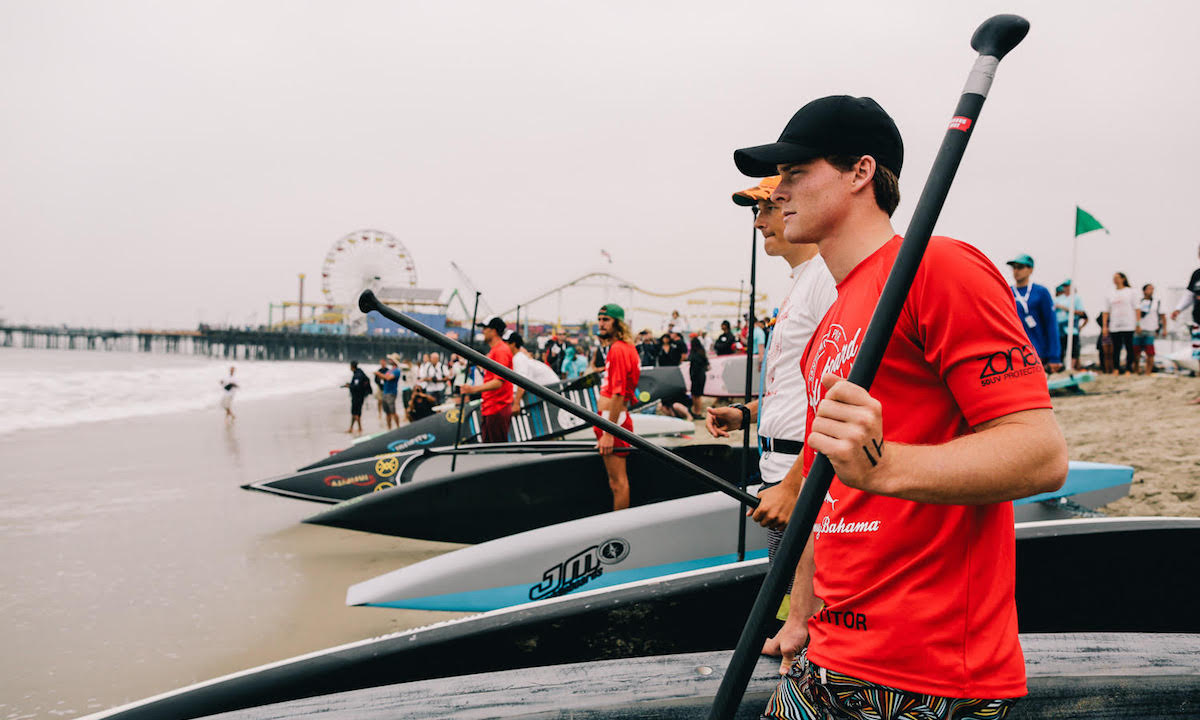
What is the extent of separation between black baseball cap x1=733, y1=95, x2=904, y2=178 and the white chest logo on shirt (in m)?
0.30

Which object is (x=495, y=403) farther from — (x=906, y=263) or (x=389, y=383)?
(x=389, y=383)

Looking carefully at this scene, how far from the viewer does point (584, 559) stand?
3.86 meters

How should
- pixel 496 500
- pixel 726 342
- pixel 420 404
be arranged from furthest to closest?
pixel 726 342
pixel 420 404
pixel 496 500

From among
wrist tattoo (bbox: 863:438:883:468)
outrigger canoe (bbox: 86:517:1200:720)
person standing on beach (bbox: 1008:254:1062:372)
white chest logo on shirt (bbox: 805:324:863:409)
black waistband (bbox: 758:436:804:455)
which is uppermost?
person standing on beach (bbox: 1008:254:1062:372)

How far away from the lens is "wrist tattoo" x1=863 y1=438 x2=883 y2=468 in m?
0.86

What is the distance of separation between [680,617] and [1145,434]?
23.6 feet

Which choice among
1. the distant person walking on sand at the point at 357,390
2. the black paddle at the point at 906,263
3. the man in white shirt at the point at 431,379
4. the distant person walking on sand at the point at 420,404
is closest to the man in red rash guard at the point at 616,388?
the black paddle at the point at 906,263

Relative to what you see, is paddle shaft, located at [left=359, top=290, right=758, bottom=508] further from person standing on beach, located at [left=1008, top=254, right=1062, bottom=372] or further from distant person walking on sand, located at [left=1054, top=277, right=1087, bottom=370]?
distant person walking on sand, located at [left=1054, top=277, right=1087, bottom=370]

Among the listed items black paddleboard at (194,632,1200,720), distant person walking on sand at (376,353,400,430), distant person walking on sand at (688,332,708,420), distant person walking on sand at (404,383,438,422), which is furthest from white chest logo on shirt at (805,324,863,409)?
distant person walking on sand at (376,353,400,430)

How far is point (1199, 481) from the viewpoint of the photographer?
5.34m

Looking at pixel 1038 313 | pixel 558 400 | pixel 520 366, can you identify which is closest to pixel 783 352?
pixel 558 400

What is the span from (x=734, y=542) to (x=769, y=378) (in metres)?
1.48

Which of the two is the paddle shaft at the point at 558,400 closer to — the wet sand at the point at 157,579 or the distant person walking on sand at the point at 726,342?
the wet sand at the point at 157,579

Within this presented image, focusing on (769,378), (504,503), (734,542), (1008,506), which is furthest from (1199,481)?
(1008,506)
